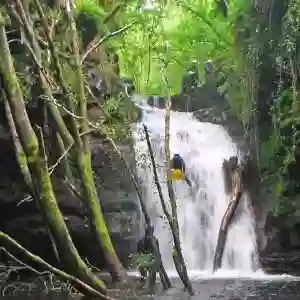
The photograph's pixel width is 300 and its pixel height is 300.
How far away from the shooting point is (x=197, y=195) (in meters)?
4.16

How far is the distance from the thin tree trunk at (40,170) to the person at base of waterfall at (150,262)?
0.35m

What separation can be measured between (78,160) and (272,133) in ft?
5.60

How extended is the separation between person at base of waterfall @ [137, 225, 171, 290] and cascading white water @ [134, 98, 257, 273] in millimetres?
709

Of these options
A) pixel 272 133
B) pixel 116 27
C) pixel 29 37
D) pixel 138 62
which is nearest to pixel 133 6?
pixel 116 27

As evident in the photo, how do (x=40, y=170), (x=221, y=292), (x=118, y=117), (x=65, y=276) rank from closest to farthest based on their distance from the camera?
1. (x=65, y=276)
2. (x=40, y=170)
3. (x=221, y=292)
4. (x=118, y=117)

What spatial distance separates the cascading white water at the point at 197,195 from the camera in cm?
386

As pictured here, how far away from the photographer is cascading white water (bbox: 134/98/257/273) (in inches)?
152

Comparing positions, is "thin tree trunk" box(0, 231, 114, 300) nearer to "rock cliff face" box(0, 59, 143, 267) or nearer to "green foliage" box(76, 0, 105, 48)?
"rock cliff face" box(0, 59, 143, 267)

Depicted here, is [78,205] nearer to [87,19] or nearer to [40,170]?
[87,19]

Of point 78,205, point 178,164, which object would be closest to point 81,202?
point 78,205

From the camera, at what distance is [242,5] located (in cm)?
418

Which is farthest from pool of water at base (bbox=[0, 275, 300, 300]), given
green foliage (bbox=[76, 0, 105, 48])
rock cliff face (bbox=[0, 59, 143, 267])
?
green foliage (bbox=[76, 0, 105, 48])

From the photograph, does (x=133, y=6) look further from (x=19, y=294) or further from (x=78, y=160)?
(x=19, y=294)

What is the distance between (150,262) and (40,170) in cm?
76
